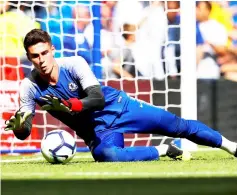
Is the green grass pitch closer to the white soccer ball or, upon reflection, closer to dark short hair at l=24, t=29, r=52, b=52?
the white soccer ball

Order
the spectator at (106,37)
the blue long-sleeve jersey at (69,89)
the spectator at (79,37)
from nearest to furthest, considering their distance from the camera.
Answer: the blue long-sleeve jersey at (69,89), the spectator at (79,37), the spectator at (106,37)

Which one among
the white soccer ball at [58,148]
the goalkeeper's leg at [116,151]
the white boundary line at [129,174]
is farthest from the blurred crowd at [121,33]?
the white boundary line at [129,174]

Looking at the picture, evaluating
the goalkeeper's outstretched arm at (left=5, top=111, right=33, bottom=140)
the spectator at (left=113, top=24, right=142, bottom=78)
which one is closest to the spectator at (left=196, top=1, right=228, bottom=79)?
the spectator at (left=113, top=24, right=142, bottom=78)

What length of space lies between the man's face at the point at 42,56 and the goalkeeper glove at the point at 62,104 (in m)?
0.33

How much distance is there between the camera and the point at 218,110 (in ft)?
31.8

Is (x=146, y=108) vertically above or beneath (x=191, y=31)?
beneath

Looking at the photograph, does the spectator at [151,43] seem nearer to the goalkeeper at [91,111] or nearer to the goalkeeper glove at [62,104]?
the goalkeeper at [91,111]

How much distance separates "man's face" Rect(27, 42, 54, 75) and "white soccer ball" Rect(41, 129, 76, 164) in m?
0.49

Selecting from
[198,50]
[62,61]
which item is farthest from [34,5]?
[62,61]

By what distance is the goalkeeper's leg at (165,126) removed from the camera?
21.2 feet

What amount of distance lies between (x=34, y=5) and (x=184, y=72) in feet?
5.92

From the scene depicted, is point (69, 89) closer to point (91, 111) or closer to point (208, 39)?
point (91, 111)

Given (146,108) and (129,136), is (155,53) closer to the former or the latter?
(129,136)

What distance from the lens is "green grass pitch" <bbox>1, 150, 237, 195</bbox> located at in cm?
431
